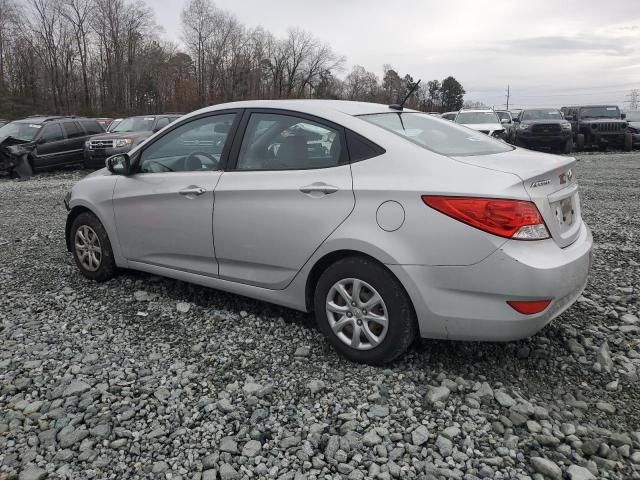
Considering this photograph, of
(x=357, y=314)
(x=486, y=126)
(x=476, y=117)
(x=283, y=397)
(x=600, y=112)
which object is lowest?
(x=283, y=397)

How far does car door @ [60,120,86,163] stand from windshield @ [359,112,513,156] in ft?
46.5

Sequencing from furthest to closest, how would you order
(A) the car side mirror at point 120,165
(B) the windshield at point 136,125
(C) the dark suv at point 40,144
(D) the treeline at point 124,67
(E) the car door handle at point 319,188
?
1. (D) the treeline at point 124,67
2. (B) the windshield at point 136,125
3. (C) the dark suv at point 40,144
4. (A) the car side mirror at point 120,165
5. (E) the car door handle at point 319,188

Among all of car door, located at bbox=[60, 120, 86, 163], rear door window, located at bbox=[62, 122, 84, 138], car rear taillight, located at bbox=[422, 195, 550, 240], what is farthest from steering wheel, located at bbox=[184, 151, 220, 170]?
rear door window, located at bbox=[62, 122, 84, 138]

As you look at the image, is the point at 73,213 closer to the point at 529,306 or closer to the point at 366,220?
the point at 366,220

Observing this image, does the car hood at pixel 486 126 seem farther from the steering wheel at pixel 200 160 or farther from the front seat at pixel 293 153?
the front seat at pixel 293 153

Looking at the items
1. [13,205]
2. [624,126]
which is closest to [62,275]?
[13,205]

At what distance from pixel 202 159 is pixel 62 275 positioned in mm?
2125

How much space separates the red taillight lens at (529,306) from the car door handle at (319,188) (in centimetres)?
117

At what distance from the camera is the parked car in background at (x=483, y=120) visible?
1902 cm

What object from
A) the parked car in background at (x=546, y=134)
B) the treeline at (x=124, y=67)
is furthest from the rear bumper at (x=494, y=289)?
the treeline at (x=124, y=67)

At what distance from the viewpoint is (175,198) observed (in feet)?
13.0

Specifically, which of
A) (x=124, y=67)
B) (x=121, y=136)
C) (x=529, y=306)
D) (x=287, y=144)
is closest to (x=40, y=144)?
(x=121, y=136)

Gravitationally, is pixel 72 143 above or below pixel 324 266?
above

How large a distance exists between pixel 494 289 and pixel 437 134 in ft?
4.02
